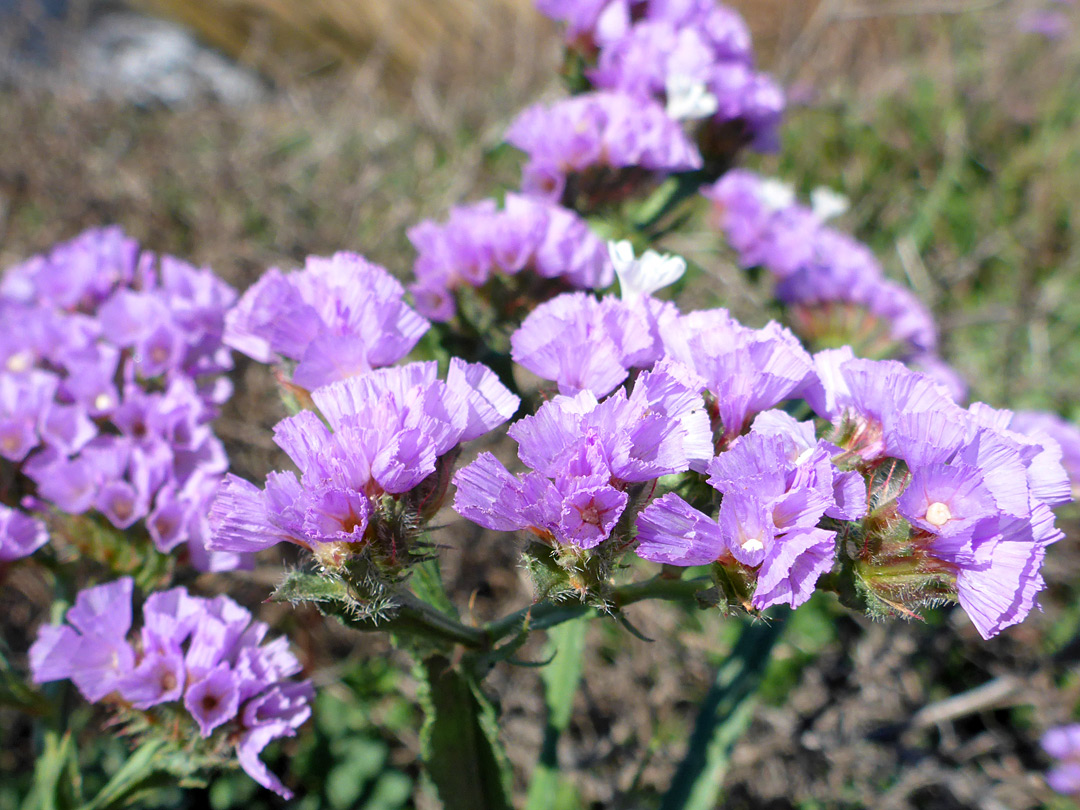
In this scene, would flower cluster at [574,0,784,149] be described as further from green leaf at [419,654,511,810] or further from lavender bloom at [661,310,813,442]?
green leaf at [419,654,511,810]

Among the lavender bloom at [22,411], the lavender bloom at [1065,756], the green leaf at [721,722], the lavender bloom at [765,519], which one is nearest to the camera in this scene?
the lavender bloom at [765,519]

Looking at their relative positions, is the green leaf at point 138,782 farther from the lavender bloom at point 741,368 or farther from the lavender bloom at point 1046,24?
the lavender bloom at point 1046,24

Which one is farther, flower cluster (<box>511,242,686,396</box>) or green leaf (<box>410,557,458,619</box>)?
green leaf (<box>410,557,458,619</box>)

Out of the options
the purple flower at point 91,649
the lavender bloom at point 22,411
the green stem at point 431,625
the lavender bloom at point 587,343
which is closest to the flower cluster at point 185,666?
the purple flower at point 91,649

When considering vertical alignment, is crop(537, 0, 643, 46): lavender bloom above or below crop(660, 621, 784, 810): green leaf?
above

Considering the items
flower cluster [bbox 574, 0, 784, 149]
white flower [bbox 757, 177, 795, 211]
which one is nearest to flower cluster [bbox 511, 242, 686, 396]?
flower cluster [bbox 574, 0, 784, 149]

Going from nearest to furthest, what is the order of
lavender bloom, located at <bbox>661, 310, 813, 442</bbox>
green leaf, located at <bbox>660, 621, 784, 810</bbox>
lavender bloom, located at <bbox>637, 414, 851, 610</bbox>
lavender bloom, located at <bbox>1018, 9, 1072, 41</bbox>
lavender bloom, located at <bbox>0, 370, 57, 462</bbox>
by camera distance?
lavender bloom, located at <bbox>637, 414, 851, 610</bbox>, lavender bloom, located at <bbox>661, 310, 813, 442</bbox>, lavender bloom, located at <bbox>0, 370, 57, 462</bbox>, green leaf, located at <bbox>660, 621, 784, 810</bbox>, lavender bloom, located at <bbox>1018, 9, 1072, 41</bbox>
